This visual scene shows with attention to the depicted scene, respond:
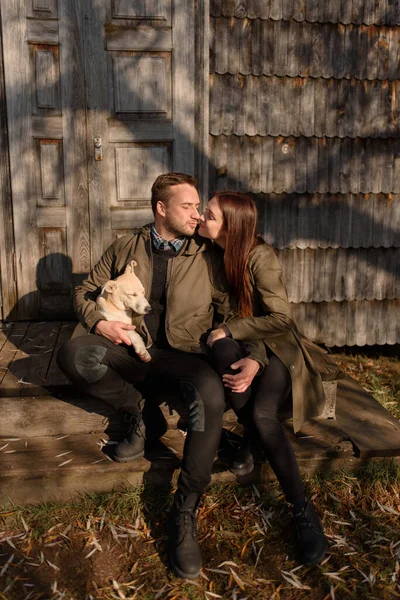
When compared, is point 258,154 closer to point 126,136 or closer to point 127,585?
point 126,136

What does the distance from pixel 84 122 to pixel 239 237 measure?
226 centimetres

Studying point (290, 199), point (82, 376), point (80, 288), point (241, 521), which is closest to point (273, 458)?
point (241, 521)

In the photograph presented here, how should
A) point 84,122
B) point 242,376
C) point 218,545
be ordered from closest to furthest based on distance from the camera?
point 218,545 < point 242,376 < point 84,122

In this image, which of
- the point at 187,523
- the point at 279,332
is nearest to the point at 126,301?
the point at 279,332

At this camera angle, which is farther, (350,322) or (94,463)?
(350,322)

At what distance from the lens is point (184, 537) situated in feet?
9.76

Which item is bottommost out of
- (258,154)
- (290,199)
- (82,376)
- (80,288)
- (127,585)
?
(127,585)

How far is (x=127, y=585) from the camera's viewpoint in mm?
2869

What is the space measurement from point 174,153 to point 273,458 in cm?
303

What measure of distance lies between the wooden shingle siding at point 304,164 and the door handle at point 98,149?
0.95 metres

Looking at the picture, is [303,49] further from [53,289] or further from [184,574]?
[184,574]

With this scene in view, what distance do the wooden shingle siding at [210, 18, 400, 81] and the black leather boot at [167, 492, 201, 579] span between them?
11.8ft

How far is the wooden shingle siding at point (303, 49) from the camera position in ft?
16.7

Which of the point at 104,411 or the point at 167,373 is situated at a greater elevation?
the point at 167,373
